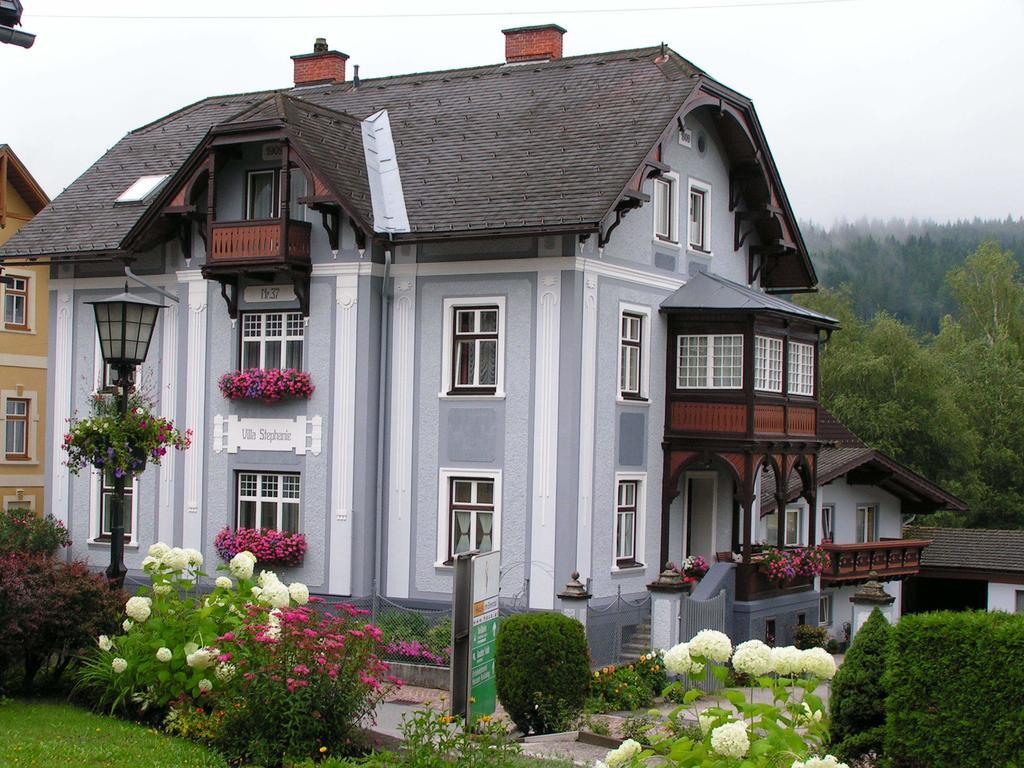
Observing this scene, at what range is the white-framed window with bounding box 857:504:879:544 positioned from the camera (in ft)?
113

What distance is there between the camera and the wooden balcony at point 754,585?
24.9 metres

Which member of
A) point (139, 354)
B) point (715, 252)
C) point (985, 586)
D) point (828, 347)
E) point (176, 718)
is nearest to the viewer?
point (176, 718)

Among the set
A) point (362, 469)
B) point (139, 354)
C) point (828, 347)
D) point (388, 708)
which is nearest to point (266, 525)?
point (362, 469)

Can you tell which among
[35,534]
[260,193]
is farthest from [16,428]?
[260,193]

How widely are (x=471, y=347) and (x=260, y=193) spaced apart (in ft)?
16.1

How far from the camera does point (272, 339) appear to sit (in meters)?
25.6

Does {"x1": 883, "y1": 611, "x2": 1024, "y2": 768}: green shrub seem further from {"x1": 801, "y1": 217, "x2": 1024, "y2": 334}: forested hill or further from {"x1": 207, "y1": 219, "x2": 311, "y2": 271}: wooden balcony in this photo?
{"x1": 801, "y1": 217, "x2": 1024, "y2": 334}: forested hill

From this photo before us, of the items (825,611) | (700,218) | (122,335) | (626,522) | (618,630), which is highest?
(700,218)

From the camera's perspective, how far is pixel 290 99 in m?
25.1

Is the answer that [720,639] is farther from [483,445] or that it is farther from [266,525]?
[266,525]

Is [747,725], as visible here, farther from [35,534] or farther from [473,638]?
[35,534]

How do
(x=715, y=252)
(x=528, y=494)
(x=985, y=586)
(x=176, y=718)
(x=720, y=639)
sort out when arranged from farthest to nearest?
(x=985, y=586) < (x=715, y=252) < (x=528, y=494) < (x=176, y=718) < (x=720, y=639)

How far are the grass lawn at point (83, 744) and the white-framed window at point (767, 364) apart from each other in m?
14.0

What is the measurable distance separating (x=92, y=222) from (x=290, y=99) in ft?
17.4
